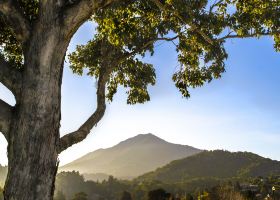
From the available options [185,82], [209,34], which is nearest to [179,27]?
[209,34]

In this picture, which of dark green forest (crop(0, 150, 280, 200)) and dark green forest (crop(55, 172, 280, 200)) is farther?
dark green forest (crop(0, 150, 280, 200))

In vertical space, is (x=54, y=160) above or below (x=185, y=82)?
below

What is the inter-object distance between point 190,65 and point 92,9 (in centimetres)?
851

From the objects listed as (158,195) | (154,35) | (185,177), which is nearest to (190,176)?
(185,177)

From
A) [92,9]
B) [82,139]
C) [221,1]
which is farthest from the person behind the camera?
[221,1]

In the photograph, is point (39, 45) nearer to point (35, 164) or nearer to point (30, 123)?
point (30, 123)

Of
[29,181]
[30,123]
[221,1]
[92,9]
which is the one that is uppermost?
[221,1]

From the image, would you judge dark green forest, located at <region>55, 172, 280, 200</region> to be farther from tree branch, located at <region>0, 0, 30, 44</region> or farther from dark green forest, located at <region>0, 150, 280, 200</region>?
tree branch, located at <region>0, 0, 30, 44</region>

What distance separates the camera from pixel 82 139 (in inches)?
368

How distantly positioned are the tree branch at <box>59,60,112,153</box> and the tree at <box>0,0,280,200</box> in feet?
0.07

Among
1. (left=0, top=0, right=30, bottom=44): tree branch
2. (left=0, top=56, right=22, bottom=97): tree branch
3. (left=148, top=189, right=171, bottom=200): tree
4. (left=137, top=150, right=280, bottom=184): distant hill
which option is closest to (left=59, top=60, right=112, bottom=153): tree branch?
(left=0, top=56, right=22, bottom=97): tree branch

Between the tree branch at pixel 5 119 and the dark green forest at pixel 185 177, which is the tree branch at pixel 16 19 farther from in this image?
the dark green forest at pixel 185 177

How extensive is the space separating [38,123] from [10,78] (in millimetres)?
1074

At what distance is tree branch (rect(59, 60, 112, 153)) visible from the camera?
8.53 meters
